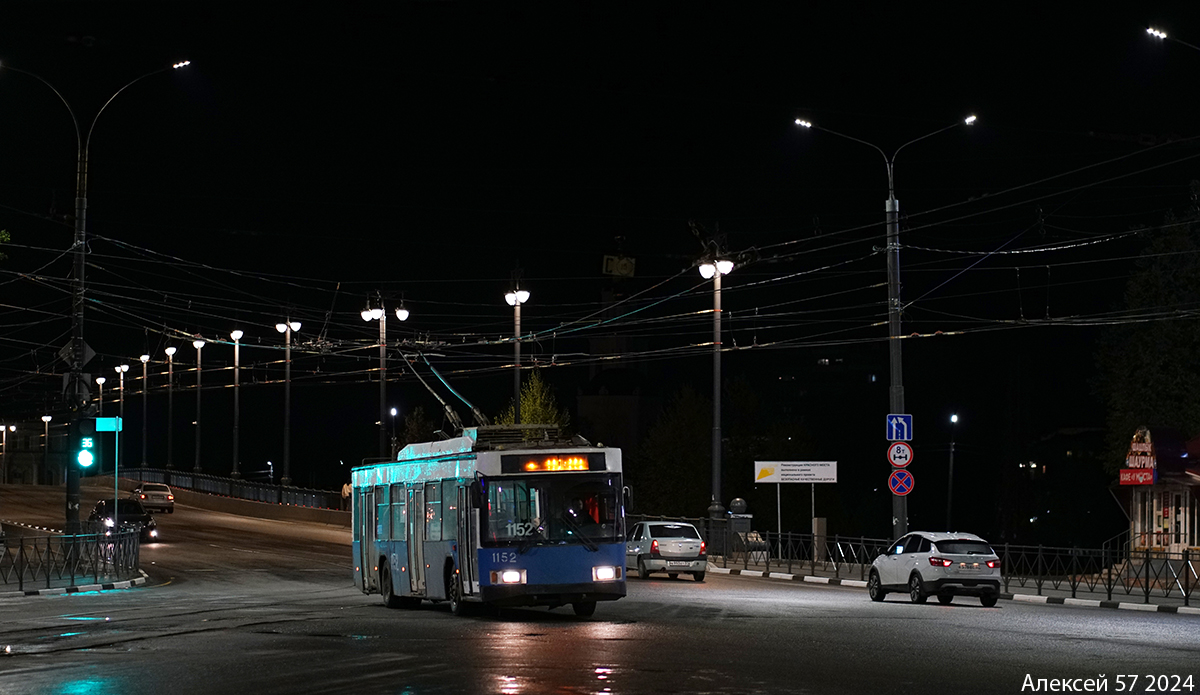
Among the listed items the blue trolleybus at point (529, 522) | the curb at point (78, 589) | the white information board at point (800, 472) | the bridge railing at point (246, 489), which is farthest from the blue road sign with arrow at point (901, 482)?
the bridge railing at point (246, 489)

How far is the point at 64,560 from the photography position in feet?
111

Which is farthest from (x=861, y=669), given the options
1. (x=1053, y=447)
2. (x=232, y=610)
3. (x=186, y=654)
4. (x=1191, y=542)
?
(x=1053, y=447)

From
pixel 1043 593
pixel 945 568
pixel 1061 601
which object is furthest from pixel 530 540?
pixel 1043 593

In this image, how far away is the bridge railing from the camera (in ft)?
237

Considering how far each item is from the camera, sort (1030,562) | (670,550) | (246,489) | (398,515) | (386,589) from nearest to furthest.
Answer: (398,515), (386,589), (1030,562), (670,550), (246,489)

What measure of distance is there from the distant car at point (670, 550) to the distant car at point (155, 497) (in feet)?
124

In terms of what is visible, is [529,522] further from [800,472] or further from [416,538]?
[800,472]

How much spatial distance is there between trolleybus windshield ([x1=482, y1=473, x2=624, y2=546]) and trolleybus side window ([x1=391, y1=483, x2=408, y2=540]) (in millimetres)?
4488

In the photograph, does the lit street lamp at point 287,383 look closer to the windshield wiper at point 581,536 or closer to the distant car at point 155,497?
the distant car at point 155,497

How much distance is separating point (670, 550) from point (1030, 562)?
9040 millimetres

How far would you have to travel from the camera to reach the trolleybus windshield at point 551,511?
23359 mm

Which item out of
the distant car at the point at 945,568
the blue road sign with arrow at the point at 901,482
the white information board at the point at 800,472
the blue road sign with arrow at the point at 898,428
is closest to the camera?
the distant car at the point at 945,568

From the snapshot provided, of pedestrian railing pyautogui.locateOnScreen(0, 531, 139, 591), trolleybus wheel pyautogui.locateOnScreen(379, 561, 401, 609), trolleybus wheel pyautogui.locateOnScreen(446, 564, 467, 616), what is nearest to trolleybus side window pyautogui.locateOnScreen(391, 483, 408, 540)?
trolleybus wheel pyautogui.locateOnScreen(379, 561, 401, 609)

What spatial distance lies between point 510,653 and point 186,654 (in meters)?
3.75
